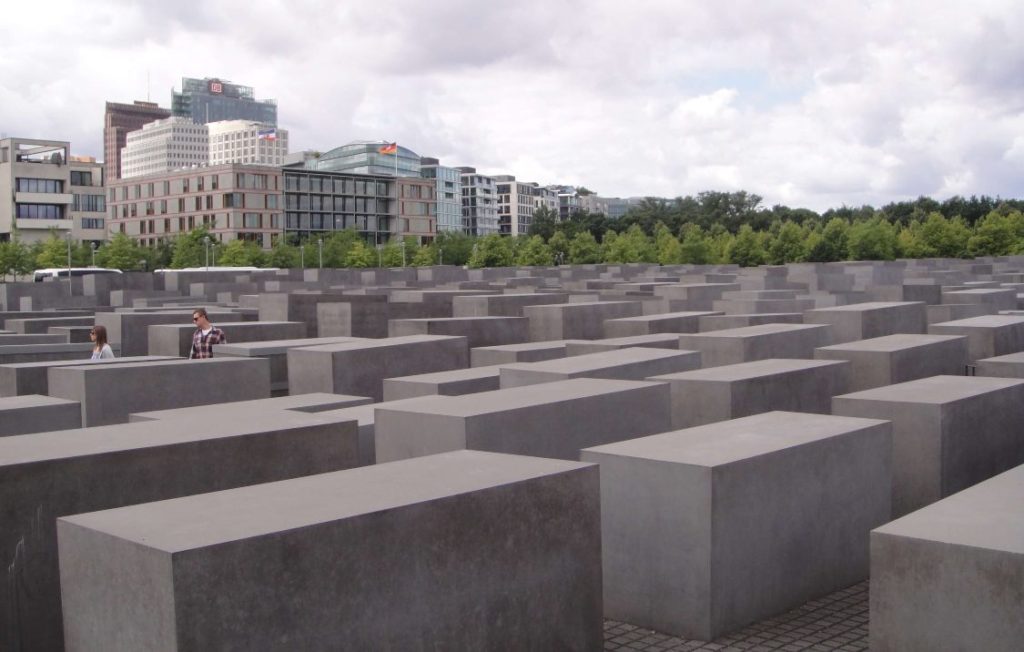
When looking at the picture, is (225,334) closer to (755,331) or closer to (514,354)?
(514,354)

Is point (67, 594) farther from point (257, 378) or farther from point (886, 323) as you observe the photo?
point (886, 323)

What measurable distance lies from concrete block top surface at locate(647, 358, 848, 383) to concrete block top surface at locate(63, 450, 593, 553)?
→ 3948mm

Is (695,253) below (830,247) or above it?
below

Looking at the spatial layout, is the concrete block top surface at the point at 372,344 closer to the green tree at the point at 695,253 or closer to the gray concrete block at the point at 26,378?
the gray concrete block at the point at 26,378

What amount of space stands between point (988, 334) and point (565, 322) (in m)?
6.46

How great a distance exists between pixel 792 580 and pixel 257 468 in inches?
130

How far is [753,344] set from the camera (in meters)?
12.7

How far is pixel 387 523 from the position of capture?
4.58 metres

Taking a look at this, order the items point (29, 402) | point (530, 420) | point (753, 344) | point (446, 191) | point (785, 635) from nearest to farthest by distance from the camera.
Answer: point (785, 635)
point (530, 420)
point (29, 402)
point (753, 344)
point (446, 191)

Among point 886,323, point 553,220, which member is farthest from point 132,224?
point 886,323

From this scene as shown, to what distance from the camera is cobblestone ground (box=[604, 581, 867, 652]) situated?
18.8ft

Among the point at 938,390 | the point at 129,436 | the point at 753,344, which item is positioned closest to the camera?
the point at 129,436

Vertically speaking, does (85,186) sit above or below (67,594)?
above

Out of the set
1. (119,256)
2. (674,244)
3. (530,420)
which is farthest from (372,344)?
(119,256)
